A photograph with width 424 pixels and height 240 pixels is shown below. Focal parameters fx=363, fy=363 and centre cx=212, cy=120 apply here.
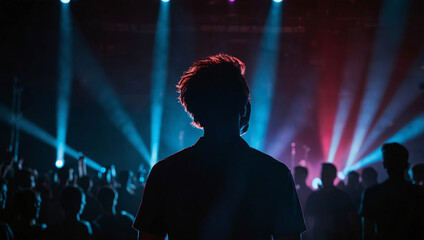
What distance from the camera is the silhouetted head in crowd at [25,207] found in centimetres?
324

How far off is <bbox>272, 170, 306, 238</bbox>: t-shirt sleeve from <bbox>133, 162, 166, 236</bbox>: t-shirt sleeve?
1.45ft

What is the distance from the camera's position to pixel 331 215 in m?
4.14

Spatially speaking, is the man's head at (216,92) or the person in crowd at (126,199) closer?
the man's head at (216,92)

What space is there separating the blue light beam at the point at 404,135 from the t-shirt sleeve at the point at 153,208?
15.6 metres

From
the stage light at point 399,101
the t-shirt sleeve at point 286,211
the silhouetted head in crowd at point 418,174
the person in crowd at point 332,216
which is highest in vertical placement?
the stage light at point 399,101

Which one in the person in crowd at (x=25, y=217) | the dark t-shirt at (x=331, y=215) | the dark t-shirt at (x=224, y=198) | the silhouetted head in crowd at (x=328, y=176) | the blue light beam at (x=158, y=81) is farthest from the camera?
the blue light beam at (x=158, y=81)

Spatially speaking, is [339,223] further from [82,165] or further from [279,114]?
[279,114]

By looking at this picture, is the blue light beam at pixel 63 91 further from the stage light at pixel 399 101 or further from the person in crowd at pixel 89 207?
the stage light at pixel 399 101

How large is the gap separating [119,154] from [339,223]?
46.7ft

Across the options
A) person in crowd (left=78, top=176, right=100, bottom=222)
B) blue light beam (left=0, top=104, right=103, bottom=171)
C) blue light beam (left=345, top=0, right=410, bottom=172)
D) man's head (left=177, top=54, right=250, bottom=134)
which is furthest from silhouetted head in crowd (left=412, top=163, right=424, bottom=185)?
blue light beam (left=0, top=104, right=103, bottom=171)

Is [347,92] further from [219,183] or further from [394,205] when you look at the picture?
[219,183]

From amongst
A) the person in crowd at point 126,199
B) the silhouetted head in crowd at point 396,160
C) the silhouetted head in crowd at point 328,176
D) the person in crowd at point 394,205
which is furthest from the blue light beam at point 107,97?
the silhouetted head in crowd at point 396,160

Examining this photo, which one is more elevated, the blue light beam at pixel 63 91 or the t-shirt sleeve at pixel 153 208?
the blue light beam at pixel 63 91

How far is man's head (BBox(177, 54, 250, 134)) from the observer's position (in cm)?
140
